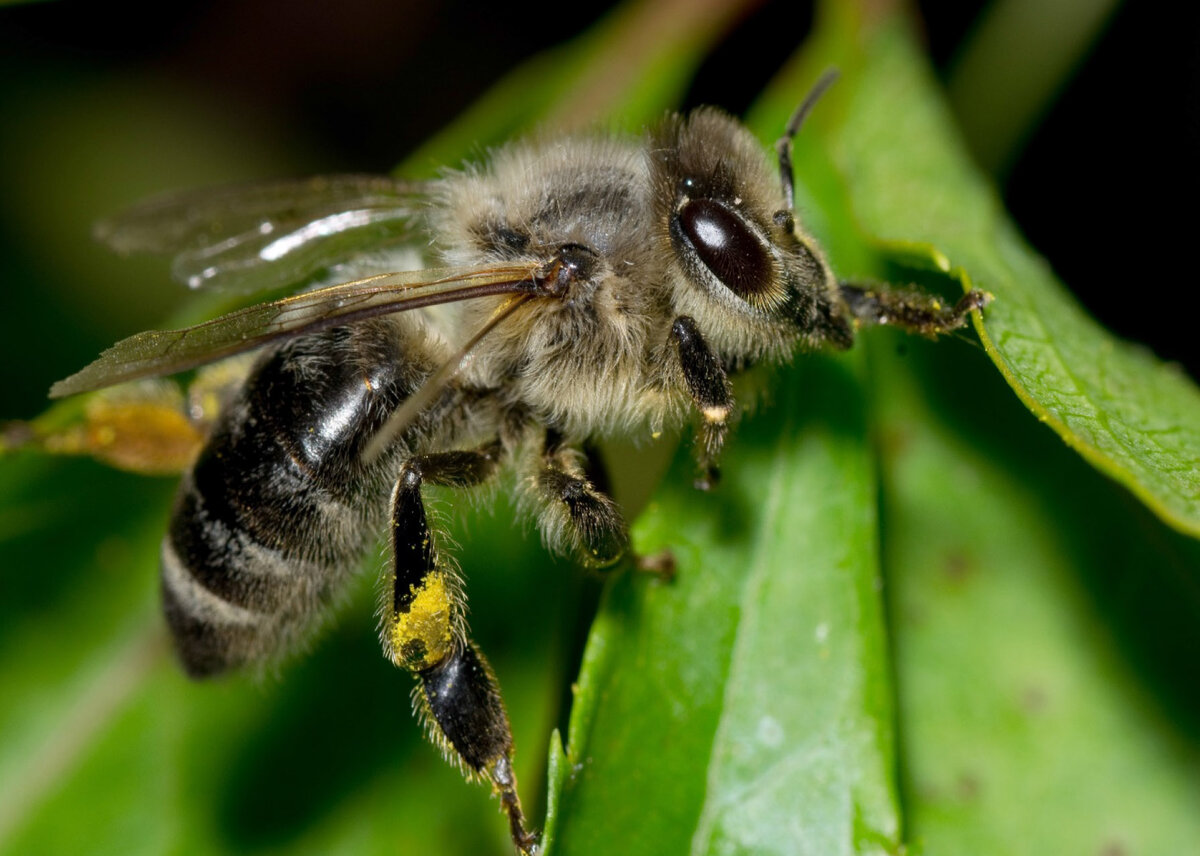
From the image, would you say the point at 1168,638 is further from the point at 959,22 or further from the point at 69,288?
the point at 69,288

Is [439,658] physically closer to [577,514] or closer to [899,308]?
[577,514]

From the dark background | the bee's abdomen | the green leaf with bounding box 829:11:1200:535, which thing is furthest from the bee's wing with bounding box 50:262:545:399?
the dark background

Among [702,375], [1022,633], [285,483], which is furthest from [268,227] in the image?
[1022,633]

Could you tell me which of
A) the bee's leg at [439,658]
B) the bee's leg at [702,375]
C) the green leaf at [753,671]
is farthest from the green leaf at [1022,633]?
the bee's leg at [439,658]

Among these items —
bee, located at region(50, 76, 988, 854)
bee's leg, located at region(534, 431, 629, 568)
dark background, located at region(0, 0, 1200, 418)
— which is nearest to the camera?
bee, located at region(50, 76, 988, 854)

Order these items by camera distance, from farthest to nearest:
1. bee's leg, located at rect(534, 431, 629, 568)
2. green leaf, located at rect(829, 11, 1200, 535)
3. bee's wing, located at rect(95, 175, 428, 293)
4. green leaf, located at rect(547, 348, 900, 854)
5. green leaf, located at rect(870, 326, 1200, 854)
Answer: bee's wing, located at rect(95, 175, 428, 293) < green leaf, located at rect(870, 326, 1200, 854) < bee's leg, located at rect(534, 431, 629, 568) < green leaf, located at rect(547, 348, 900, 854) < green leaf, located at rect(829, 11, 1200, 535)

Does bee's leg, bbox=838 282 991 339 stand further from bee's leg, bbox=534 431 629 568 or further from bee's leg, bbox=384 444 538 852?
bee's leg, bbox=384 444 538 852

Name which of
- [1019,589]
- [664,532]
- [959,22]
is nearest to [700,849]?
[664,532]
